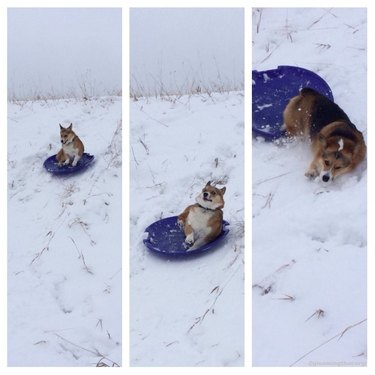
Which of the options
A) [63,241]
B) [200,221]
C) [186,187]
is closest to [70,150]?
[63,241]

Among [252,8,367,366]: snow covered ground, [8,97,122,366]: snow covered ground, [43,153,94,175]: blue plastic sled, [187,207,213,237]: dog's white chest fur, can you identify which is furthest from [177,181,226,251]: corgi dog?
[43,153,94,175]: blue plastic sled

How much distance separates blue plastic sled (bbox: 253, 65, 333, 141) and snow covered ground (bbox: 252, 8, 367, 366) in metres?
0.04

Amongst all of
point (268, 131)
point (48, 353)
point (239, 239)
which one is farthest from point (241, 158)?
point (48, 353)

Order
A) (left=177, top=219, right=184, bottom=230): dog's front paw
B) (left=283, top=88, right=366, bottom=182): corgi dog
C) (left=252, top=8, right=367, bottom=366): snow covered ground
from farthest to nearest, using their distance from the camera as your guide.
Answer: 1. (left=177, top=219, right=184, bottom=230): dog's front paw
2. (left=283, top=88, right=366, bottom=182): corgi dog
3. (left=252, top=8, right=367, bottom=366): snow covered ground

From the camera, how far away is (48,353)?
7.36 ft

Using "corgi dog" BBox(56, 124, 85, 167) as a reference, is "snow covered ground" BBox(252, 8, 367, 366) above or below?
below

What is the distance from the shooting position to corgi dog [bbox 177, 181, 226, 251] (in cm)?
226

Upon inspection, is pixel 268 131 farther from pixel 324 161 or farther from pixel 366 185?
pixel 366 185

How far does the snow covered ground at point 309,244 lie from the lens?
2.09m

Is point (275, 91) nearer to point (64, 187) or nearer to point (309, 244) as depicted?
point (309, 244)

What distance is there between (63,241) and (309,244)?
Result: 95 centimetres

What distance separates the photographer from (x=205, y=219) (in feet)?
7.43

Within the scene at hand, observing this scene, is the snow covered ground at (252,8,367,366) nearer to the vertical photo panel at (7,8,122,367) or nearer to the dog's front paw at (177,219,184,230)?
the dog's front paw at (177,219,184,230)
